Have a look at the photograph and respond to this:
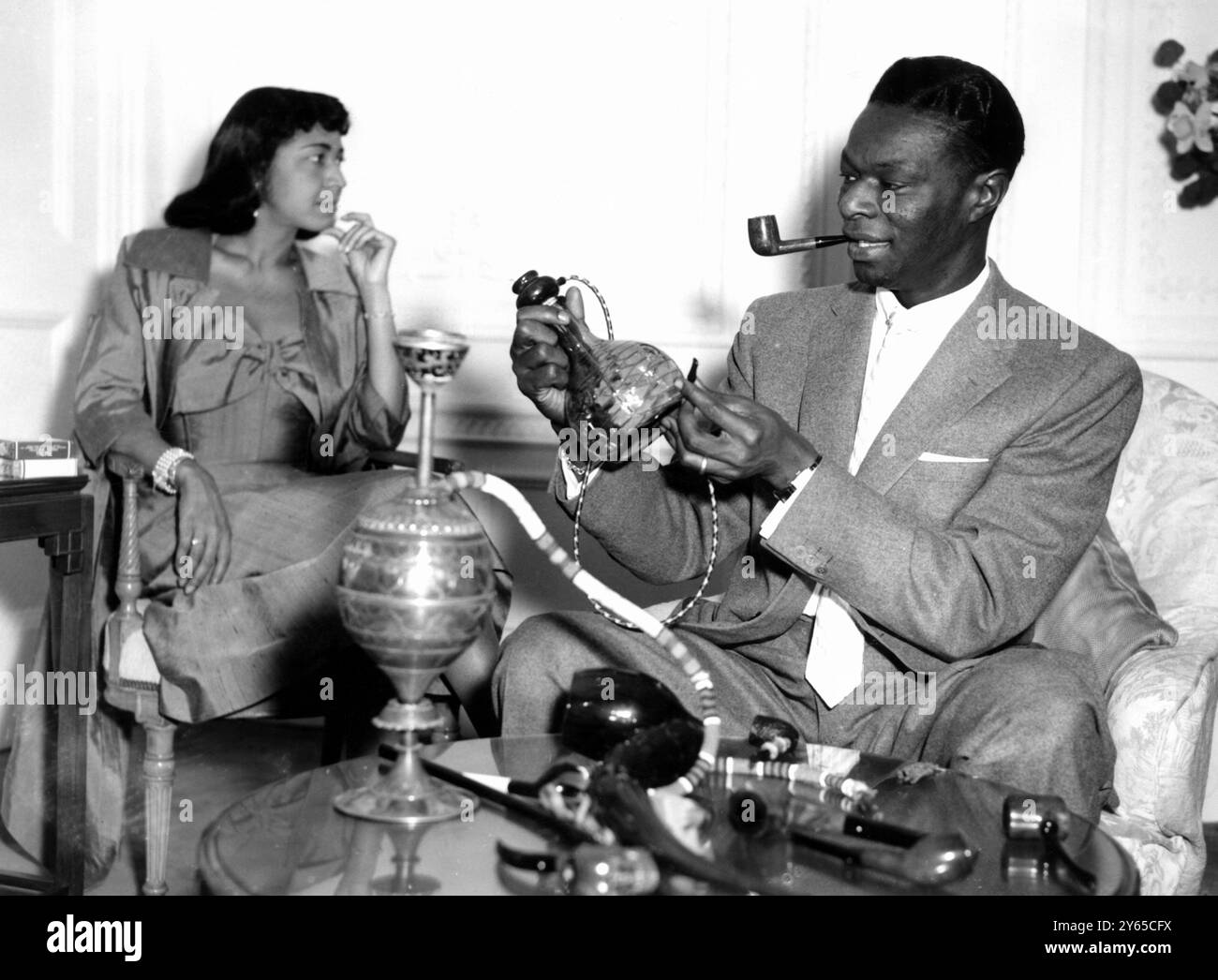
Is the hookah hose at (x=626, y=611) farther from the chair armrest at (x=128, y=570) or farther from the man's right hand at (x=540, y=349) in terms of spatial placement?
the chair armrest at (x=128, y=570)

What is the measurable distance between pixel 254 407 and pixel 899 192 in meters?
1.42

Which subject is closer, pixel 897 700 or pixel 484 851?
pixel 484 851

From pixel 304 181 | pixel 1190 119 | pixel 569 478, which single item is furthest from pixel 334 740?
pixel 1190 119

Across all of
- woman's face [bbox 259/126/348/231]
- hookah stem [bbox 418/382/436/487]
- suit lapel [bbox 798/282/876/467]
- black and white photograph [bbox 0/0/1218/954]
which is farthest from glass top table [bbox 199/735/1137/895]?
woman's face [bbox 259/126/348/231]

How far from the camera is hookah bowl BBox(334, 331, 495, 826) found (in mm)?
1232

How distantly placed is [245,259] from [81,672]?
40.7 inches

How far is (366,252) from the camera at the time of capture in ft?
9.47

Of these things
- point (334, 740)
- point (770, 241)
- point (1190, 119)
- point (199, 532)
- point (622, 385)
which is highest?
point (1190, 119)

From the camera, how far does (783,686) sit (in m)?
1.95

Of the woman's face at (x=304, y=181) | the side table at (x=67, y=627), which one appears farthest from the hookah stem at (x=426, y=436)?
the woman's face at (x=304, y=181)

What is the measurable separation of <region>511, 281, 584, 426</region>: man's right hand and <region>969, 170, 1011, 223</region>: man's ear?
0.63 metres

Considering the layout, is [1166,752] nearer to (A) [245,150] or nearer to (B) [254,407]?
(B) [254,407]

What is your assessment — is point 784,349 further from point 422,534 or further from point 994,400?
point 422,534

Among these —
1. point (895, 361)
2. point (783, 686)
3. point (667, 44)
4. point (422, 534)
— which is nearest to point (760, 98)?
point (667, 44)
